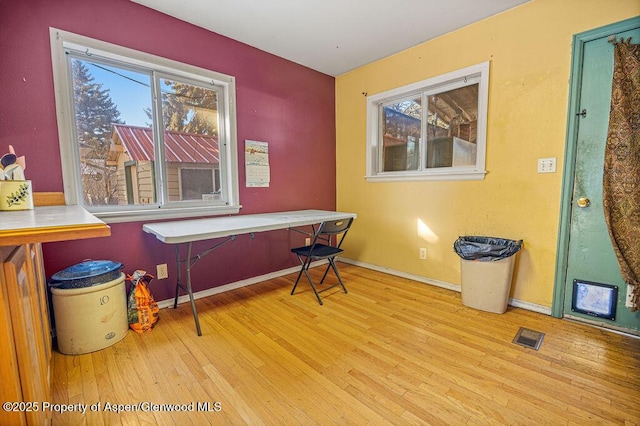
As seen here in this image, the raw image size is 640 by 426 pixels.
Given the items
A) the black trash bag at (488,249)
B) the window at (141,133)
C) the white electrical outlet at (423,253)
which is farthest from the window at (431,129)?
the window at (141,133)

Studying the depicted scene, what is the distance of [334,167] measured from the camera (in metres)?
3.87

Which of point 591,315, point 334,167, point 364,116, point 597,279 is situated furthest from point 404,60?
point 591,315

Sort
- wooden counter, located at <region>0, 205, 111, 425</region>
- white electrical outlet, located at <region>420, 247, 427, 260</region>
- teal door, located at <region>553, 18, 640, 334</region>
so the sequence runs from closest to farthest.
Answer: wooden counter, located at <region>0, 205, 111, 425</region>
teal door, located at <region>553, 18, 640, 334</region>
white electrical outlet, located at <region>420, 247, 427, 260</region>

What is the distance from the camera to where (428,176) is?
114 inches

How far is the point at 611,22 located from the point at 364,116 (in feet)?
7.00

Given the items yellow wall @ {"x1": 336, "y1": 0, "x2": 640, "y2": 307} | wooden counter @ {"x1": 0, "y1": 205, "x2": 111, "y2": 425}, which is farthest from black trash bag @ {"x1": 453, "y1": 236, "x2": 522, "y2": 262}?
wooden counter @ {"x1": 0, "y1": 205, "x2": 111, "y2": 425}

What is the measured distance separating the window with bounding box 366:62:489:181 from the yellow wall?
90 millimetres

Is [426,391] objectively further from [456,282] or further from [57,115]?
[57,115]

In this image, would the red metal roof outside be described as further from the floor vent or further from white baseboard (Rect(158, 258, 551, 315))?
the floor vent

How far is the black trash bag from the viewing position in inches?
87.8

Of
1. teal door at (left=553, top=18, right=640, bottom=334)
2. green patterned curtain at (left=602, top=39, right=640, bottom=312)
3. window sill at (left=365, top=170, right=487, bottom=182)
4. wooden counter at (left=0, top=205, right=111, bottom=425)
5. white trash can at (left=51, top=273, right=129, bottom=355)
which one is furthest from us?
window sill at (left=365, top=170, right=487, bottom=182)

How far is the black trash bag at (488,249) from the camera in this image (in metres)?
2.23

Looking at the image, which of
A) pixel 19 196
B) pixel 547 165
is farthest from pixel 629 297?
pixel 19 196

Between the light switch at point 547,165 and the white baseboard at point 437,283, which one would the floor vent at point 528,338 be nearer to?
the white baseboard at point 437,283
